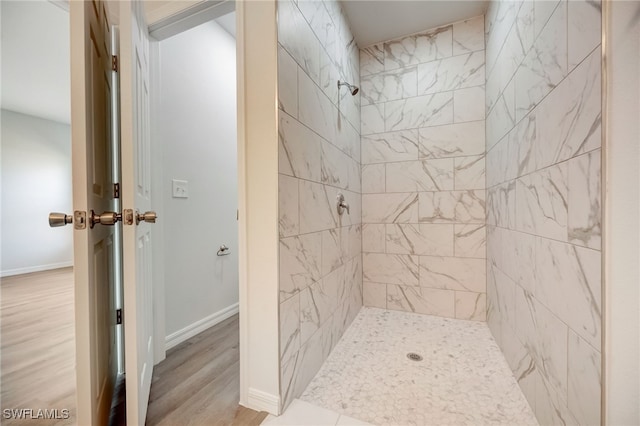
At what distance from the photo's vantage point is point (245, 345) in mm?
1227

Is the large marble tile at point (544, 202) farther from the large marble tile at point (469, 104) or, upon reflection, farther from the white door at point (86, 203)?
the white door at point (86, 203)

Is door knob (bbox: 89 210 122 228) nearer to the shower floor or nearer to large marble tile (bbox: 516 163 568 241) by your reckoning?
the shower floor

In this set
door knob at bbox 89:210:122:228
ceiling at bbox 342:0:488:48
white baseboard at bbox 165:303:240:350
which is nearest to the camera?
door knob at bbox 89:210:122:228

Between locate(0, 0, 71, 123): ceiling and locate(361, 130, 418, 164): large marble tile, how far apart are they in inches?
88.7

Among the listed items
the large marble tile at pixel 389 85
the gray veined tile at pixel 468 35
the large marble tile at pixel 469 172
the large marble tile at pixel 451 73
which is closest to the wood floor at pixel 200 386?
the large marble tile at pixel 469 172

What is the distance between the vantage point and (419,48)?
2.36m

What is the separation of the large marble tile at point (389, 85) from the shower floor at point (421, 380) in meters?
2.06

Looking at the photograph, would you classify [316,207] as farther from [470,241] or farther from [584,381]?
[470,241]

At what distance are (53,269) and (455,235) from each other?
621cm

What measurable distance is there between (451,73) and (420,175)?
0.92m

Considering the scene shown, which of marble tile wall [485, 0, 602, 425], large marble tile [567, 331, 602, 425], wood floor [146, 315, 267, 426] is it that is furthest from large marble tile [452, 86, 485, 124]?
wood floor [146, 315, 267, 426]

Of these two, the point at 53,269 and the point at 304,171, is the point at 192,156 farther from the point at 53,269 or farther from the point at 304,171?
the point at 53,269

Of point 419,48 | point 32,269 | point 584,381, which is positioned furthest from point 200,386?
point 32,269

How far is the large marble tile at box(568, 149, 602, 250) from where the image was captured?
0.74 meters
